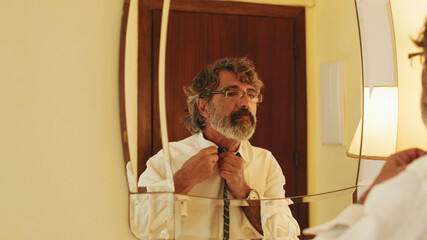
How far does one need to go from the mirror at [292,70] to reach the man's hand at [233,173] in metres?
0.04

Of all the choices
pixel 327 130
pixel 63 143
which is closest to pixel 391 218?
pixel 327 130

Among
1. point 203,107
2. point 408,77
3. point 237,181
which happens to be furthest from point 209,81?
point 408,77

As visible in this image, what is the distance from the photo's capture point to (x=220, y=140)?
569 millimetres

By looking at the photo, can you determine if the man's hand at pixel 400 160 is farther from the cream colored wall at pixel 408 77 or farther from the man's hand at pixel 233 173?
the man's hand at pixel 233 173

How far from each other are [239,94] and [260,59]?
0.21ft

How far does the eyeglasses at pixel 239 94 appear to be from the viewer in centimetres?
56

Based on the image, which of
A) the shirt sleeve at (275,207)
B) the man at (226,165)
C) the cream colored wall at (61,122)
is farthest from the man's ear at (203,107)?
the cream colored wall at (61,122)

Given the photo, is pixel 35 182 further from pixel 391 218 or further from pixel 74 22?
pixel 391 218

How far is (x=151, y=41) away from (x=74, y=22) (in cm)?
20

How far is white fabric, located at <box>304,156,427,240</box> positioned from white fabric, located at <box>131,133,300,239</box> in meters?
0.27

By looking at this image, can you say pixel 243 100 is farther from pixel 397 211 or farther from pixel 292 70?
pixel 397 211

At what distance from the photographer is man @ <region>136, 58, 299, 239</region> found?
0.56 meters

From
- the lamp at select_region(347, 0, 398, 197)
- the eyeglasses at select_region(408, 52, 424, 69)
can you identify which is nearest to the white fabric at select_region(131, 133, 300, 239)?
the lamp at select_region(347, 0, 398, 197)

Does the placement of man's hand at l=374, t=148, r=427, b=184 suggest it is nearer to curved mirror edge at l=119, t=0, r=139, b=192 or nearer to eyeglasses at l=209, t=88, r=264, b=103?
eyeglasses at l=209, t=88, r=264, b=103
